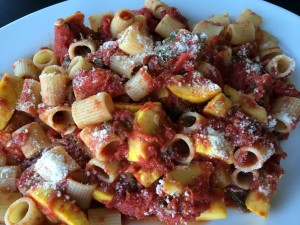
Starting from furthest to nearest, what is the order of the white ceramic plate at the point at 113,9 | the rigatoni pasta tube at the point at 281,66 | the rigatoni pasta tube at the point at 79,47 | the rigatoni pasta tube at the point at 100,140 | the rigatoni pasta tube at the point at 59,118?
the white ceramic plate at the point at 113,9 < the rigatoni pasta tube at the point at 79,47 < the rigatoni pasta tube at the point at 281,66 < the rigatoni pasta tube at the point at 59,118 < the rigatoni pasta tube at the point at 100,140

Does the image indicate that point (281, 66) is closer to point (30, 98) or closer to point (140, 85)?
point (140, 85)

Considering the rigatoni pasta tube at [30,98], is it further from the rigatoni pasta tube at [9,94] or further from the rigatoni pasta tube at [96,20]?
the rigatoni pasta tube at [96,20]

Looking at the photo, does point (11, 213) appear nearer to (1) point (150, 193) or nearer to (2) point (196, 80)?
(1) point (150, 193)

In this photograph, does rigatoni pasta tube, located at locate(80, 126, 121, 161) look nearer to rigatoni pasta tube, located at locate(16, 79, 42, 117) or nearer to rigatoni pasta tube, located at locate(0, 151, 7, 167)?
rigatoni pasta tube, located at locate(16, 79, 42, 117)

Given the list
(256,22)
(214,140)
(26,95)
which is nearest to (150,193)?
(214,140)

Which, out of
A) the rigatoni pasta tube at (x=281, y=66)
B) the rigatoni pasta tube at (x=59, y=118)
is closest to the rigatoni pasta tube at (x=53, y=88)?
the rigatoni pasta tube at (x=59, y=118)

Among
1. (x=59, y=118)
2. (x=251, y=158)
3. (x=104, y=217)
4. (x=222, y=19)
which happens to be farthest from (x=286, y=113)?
(x=59, y=118)
